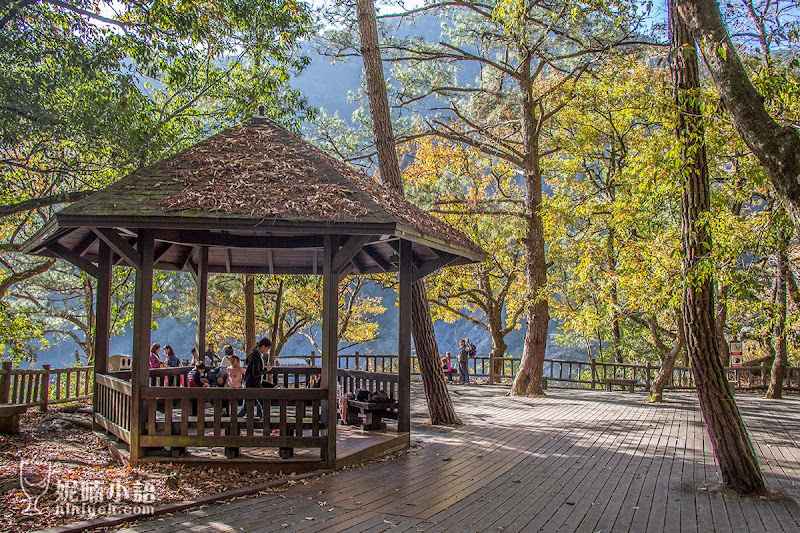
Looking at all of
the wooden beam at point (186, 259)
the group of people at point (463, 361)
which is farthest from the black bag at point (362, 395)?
the group of people at point (463, 361)

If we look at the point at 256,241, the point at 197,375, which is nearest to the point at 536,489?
the point at 256,241

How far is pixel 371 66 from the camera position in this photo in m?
11.5

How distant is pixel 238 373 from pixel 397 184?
4.61m

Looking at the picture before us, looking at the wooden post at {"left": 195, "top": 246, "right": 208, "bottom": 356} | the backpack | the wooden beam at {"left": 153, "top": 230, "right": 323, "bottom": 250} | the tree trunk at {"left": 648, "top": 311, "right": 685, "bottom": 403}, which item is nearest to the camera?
the wooden beam at {"left": 153, "top": 230, "right": 323, "bottom": 250}

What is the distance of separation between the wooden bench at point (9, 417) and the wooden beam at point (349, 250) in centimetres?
527

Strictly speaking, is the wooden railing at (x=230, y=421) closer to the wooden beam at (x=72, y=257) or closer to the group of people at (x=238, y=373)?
the group of people at (x=238, y=373)

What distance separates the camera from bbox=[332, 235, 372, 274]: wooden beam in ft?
23.1

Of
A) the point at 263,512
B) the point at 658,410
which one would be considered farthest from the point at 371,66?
the point at 658,410

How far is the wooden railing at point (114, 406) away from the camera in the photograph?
290 inches

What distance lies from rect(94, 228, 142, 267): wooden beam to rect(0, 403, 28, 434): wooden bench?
Result: 3524 mm

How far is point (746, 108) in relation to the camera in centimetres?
524

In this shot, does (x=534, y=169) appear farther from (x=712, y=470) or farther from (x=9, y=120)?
(x=9, y=120)

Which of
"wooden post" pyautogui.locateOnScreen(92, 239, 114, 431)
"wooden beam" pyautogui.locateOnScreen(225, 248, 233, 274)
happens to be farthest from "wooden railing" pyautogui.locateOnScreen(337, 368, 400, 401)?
"wooden post" pyautogui.locateOnScreen(92, 239, 114, 431)

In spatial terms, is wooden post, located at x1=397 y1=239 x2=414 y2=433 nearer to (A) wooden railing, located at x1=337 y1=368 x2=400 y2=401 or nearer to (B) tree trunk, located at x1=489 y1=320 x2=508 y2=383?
(A) wooden railing, located at x1=337 y1=368 x2=400 y2=401
